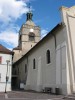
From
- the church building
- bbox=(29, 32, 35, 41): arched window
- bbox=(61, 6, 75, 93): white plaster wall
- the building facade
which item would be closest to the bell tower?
bbox=(29, 32, 35, 41): arched window

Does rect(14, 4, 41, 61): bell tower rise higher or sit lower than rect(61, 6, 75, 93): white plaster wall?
higher

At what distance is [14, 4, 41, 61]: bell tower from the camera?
2323 inches

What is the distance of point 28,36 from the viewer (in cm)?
6028

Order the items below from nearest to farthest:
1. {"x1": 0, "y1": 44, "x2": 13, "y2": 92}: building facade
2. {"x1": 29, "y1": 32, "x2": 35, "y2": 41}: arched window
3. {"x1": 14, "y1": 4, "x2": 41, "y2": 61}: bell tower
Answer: {"x1": 0, "y1": 44, "x2": 13, "y2": 92}: building facade → {"x1": 14, "y1": 4, "x2": 41, "y2": 61}: bell tower → {"x1": 29, "y1": 32, "x2": 35, "y2": 41}: arched window

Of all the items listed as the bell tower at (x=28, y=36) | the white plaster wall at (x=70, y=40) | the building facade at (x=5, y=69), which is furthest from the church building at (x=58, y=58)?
the bell tower at (x=28, y=36)

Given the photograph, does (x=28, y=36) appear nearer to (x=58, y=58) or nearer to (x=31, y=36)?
(x=31, y=36)

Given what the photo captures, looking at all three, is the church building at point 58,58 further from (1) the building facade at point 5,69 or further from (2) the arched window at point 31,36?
(2) the arched window at point 31,36

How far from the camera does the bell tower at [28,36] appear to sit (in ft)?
194

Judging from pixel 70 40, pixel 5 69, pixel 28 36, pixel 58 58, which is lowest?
pixel 5 69

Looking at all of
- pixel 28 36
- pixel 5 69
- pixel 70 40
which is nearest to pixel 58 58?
pixel 70 40

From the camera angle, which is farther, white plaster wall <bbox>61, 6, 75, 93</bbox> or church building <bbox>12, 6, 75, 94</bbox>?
church building <bbox>12, 6, 75, 94</bbox>

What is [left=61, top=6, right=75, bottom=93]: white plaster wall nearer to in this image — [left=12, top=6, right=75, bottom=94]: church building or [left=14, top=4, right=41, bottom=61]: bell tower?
[left=12, top=6, right=75, bottom=94]: church building

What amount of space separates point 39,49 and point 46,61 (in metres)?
4.02

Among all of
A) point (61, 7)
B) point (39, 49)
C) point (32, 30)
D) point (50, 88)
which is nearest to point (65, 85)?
point (50, 88)
